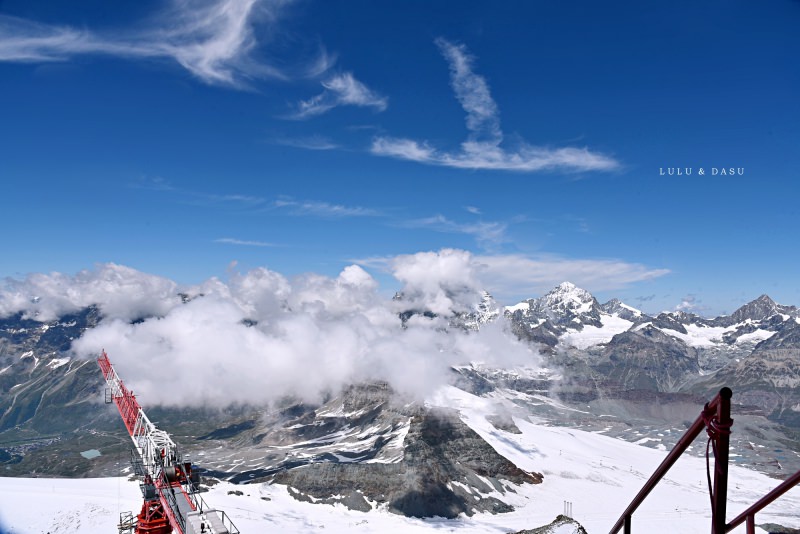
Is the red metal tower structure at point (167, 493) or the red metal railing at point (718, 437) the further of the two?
the red metal tower structure at point (167, 493)

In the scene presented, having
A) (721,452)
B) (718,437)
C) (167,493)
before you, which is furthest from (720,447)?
(167,493)

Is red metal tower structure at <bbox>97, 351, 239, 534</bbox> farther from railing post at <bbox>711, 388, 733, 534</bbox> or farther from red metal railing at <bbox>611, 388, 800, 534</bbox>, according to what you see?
railing post at <bbox>711, 388, 733, 534</bbox>

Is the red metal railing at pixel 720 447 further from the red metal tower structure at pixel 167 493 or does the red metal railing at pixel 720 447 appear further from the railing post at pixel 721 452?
the red metal tower structure at pixel 167 493

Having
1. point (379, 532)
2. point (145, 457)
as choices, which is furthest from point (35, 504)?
point (379, 532)

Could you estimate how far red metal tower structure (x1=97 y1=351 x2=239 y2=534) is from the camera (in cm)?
5262

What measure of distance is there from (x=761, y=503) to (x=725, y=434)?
183 cm

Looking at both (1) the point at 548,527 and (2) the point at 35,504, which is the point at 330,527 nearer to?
(2) the point at 35,504

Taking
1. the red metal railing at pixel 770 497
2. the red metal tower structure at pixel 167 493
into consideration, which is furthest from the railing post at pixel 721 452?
the red metal tower structure at pixel 167 493

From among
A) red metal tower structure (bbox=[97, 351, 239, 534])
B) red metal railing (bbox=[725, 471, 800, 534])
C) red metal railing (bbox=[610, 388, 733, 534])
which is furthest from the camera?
red metal tower structure (bbox=[97, 351, 239, 534])

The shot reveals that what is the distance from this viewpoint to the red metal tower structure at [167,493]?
52625mm

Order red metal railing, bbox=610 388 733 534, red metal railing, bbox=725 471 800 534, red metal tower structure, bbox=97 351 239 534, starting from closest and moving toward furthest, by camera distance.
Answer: red metal railing, bbox=725 471 800 534 → red metal railing, bbox=610 388 733 534 → red metal tower structure, bbox=97 351 239 534

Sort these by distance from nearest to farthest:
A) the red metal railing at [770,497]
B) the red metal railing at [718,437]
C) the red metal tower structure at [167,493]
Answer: the red metal railing at [770,497] → the red metal railing at [718,437] → the red metal tower structure at [167,493]

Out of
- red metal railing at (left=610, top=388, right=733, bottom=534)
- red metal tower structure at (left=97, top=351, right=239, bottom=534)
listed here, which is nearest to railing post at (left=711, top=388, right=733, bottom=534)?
red metal railing at (left=610, top=388, right=733, bottom=534)

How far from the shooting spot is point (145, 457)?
73000mm
